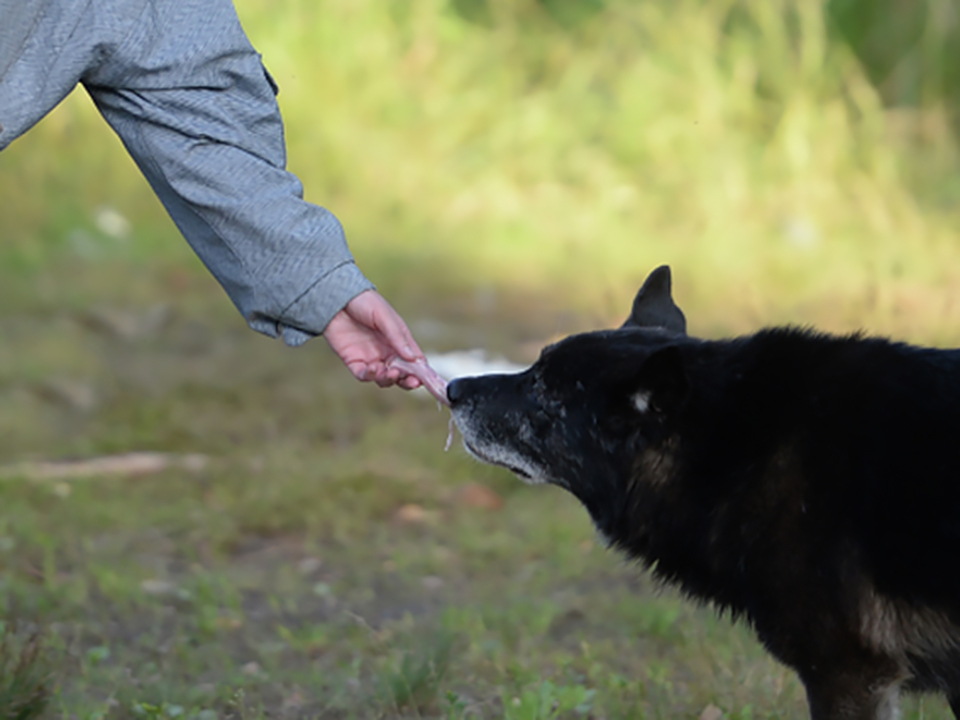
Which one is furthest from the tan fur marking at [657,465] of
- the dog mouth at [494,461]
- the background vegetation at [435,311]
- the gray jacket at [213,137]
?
the gray jacket at [213,137]

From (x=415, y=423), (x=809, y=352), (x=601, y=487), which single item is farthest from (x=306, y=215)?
(x=415, y=423)

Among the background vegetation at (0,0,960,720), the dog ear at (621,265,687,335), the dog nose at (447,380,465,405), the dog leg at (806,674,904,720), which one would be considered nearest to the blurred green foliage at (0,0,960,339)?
the background vegetation at (0,0,960,720)

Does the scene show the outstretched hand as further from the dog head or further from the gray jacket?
the dog head

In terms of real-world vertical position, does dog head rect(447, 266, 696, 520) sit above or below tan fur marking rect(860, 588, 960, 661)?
above

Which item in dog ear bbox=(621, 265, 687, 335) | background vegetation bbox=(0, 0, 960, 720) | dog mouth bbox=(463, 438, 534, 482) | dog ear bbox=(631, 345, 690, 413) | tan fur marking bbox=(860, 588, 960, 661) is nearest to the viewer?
tan fur marking bbox=(860, 588, 960, 661)

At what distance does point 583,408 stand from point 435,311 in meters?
3.75

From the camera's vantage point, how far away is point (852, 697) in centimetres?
218

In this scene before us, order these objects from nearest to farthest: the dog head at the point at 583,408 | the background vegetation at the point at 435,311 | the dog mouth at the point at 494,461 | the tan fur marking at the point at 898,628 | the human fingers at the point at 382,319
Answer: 1. the tan fur marking at the point at 898,628
2. the dog head at the point at 583,408
3. the human fingers at the point at 382,319
4. the dog mouth at the point at 494,461
5. the background vegetation at the point at 435,311

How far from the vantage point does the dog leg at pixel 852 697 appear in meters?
2.18

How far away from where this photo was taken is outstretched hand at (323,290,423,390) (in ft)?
8.28

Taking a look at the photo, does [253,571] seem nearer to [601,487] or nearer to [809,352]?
[601,487]

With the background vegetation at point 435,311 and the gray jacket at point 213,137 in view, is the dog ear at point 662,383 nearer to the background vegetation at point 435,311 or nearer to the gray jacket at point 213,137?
the gray jacket at point 213,137

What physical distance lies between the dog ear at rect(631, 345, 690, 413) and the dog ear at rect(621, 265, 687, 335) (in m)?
0.50

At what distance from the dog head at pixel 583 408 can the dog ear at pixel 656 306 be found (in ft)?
0.09
